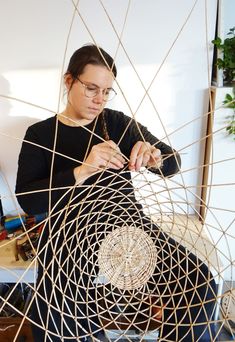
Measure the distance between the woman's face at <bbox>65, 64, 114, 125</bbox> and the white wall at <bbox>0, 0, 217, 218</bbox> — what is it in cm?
22

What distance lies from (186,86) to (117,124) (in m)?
0.36

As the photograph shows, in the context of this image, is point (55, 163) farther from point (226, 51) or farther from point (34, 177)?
point (226, 51)

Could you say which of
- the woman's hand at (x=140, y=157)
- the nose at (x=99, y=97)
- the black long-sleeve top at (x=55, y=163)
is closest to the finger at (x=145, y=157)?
the woman's hand at (x=140, y=157)

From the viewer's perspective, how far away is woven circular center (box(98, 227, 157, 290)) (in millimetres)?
794

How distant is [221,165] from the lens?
118 cm

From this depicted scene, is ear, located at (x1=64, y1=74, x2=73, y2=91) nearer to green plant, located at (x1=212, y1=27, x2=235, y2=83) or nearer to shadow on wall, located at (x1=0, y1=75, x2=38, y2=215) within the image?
shadow on wall, located at (x1=0, y1=75, x2=38, y2=215)

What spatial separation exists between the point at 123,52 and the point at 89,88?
1.27 ft

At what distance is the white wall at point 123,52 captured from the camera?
1.07 meters

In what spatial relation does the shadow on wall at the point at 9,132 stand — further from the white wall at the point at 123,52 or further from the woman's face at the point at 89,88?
the woman's face at the point at 89,88

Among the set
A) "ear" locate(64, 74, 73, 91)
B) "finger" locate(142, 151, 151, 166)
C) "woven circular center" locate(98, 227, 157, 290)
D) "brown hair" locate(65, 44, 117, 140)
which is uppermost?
"brown hair" locate(65, 44, 117, 140)

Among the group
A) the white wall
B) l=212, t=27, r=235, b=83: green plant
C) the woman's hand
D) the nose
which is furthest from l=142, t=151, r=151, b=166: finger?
l=212, t=27, r=235, b=83: green plant

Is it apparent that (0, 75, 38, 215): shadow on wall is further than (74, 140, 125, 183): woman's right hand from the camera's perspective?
Yes

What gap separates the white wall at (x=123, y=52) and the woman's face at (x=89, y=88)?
22cm

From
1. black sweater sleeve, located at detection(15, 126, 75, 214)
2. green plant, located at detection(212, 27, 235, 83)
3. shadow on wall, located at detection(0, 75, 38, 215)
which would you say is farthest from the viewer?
shadow on wall, located at detection(0, 75, 38, 215)
